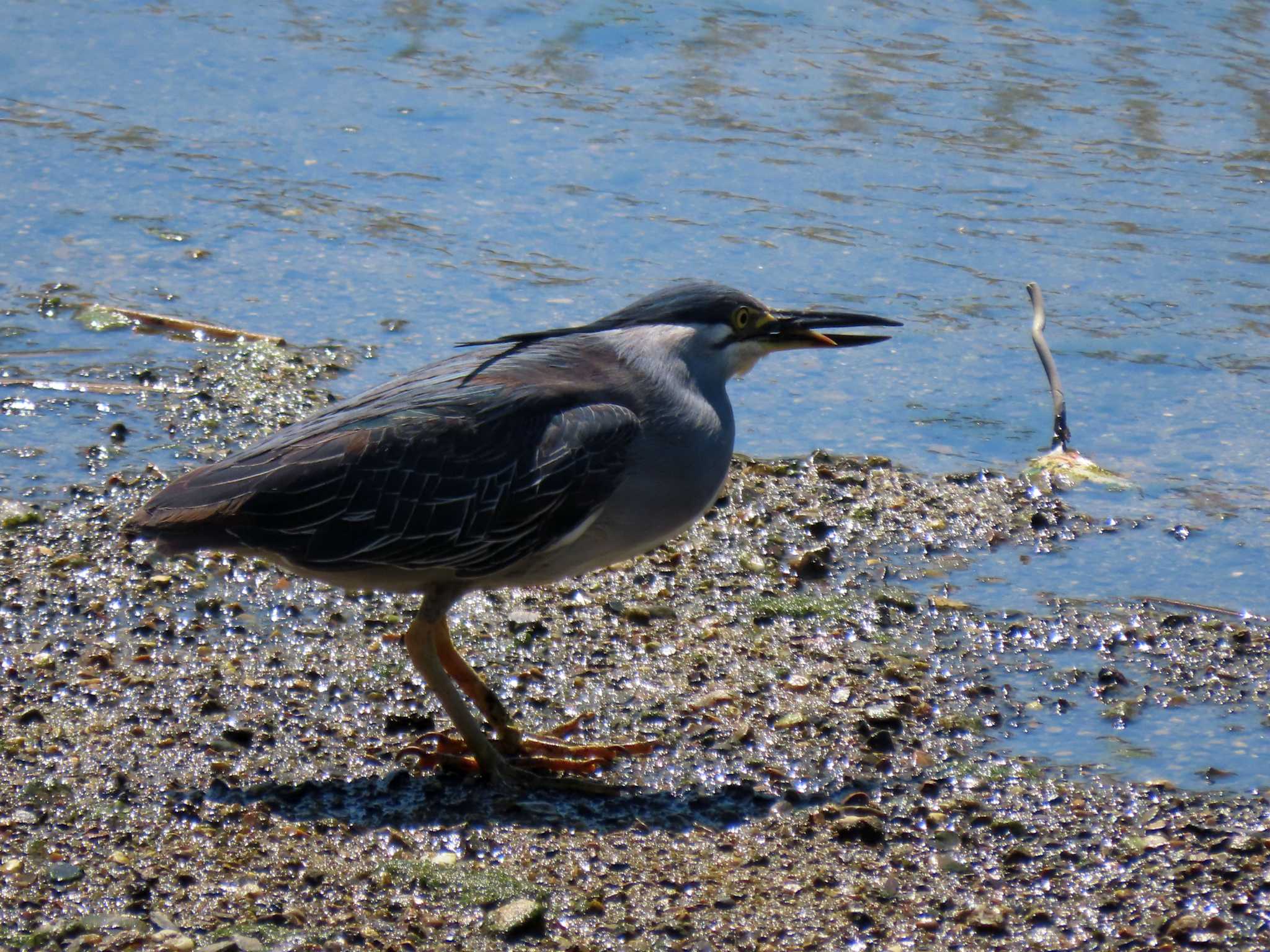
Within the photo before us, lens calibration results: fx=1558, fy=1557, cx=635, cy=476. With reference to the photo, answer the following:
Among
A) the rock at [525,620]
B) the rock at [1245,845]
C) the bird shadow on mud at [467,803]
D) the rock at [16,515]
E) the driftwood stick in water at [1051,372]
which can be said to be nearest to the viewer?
the rock at [1245,845]

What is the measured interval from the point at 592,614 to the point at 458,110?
18.6ft

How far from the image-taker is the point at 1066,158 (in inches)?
388

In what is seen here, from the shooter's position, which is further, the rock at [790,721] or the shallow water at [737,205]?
the shallow water at [737,205]

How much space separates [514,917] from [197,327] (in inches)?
170

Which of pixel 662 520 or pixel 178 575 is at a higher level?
pixel 662 520

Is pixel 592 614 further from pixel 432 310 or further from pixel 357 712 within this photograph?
pixel 432 310

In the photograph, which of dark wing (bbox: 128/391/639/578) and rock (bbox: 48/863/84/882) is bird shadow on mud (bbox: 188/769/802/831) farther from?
dark wing (bbox: 128/391/639/578)

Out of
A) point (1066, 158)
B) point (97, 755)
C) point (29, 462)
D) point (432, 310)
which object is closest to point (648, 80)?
point (1066, 158)

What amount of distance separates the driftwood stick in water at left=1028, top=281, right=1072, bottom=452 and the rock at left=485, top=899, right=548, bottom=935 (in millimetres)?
3565

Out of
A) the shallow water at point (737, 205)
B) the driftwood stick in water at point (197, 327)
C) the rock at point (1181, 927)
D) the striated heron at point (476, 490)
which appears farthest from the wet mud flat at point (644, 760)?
the driftwood stick in water at point (197, 327)

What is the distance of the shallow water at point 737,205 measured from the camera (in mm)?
6840

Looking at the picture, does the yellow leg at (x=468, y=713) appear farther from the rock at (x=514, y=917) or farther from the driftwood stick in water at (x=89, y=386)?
the driftwood stick in water at (x=89, y=386)

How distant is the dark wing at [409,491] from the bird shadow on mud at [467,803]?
2.07 ft

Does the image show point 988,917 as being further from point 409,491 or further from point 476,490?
point 409,491
